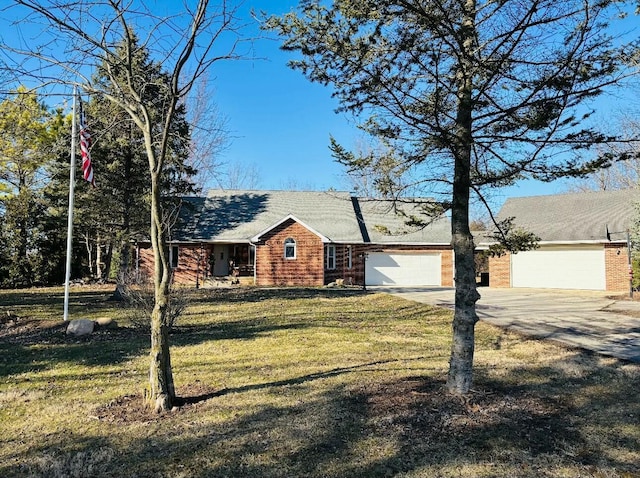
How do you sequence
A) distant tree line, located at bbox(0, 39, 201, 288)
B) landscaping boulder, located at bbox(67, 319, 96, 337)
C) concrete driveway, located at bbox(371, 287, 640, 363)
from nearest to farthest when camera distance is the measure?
1. concrete driveway, located at bbox(371, 287, 640, 363)
2. landscaping boulder, located at bbox(67, 319, 96, 337)
3. distant tree line, located at bbox(0, 39, 201, 288)

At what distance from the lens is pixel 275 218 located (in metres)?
27.0

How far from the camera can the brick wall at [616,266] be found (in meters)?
21.2

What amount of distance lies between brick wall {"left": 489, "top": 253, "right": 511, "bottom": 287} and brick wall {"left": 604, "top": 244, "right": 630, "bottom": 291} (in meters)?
4.58

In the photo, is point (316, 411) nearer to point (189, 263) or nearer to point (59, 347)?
point (59, 347)

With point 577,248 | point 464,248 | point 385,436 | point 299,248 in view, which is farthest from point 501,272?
point 385,436

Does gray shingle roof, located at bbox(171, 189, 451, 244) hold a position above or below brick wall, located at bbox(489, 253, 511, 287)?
above

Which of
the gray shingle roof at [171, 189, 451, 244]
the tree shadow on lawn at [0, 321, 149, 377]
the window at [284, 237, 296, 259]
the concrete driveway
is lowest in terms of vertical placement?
the tree shadow on lawn at [0, 321, 149, 377]

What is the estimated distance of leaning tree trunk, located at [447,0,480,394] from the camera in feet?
16.3

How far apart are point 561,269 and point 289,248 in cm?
1417

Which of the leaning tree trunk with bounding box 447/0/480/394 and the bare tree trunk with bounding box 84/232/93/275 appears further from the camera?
the bare tree trunk with bounding box 84/232/93/275

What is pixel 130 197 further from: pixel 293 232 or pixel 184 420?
pixel 184 420

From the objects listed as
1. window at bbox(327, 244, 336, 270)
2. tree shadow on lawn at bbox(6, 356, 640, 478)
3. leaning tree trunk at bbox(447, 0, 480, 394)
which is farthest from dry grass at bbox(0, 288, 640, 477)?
window at bbox(327, 244, 336, 270)

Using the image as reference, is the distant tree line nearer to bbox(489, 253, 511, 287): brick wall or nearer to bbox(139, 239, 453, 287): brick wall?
bbox(139, 239, 453, 287): brick wall

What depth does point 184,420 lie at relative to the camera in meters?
4.59
